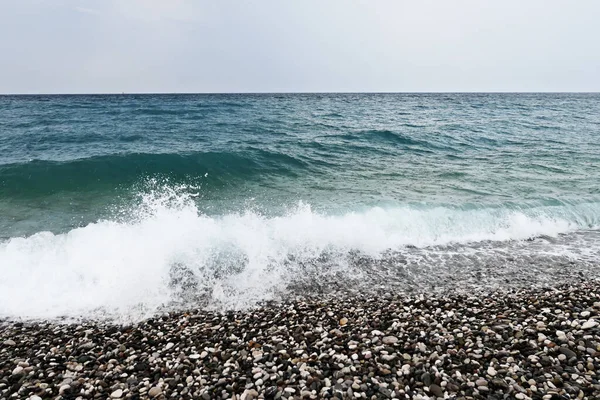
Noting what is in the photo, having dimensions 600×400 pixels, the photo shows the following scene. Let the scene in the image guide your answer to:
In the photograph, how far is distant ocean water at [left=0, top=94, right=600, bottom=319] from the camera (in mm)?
6934

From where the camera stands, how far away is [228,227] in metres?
9.50

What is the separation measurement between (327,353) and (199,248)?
4.86m

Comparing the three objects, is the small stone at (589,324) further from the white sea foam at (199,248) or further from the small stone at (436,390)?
the white sea foam at (199,248)

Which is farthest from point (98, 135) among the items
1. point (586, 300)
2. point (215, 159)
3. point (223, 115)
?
point (586, 300)

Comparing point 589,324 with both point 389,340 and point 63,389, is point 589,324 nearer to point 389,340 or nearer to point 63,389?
point 389,340

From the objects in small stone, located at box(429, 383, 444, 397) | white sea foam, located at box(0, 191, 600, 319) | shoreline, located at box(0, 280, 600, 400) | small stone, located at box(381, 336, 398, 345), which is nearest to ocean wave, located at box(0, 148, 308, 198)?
white sea foam, located at box(0, 191, 600, 319)

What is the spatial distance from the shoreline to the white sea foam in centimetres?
74

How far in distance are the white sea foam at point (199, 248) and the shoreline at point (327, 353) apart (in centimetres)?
74

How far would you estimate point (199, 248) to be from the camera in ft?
27.4

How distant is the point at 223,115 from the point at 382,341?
3277 cm

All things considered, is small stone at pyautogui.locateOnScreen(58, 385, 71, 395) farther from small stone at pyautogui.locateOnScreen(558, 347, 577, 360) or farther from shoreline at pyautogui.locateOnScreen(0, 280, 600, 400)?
small stone at pyautogui.locateOnScreen(558, 347, 577, 360)

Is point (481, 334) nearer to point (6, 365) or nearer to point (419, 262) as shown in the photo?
point (419, 262)

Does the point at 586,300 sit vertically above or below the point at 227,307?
above

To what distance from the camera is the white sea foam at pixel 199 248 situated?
649 centimetres
